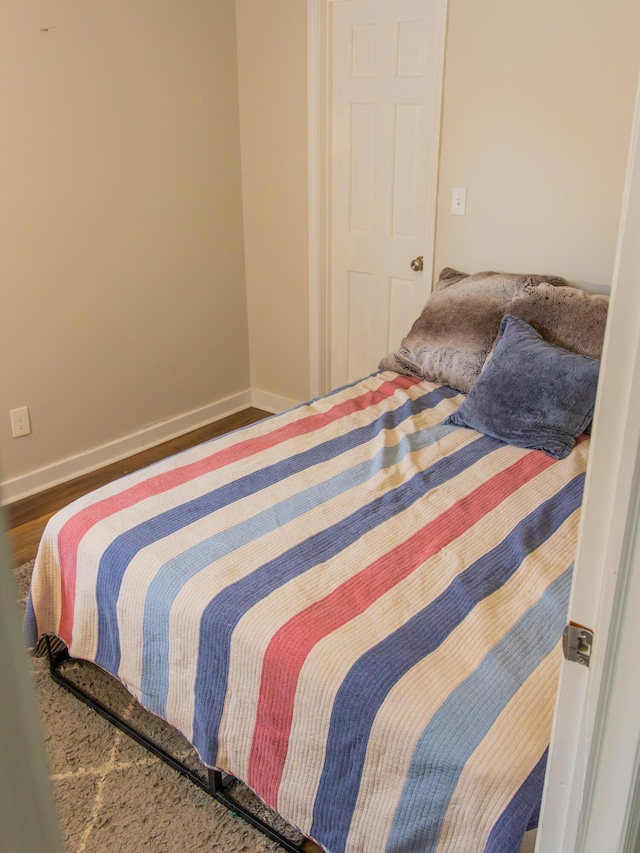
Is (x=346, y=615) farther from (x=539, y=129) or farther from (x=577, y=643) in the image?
(x=539, y=129)

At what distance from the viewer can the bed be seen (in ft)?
4.76

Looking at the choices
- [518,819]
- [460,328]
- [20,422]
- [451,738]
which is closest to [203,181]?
[20,422]

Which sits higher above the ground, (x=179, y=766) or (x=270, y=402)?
(x=270, y=402)

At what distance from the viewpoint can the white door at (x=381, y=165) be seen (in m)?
3.20

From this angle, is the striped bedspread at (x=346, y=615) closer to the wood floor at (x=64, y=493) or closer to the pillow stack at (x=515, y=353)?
the pillow stack at (x=515, y=353)

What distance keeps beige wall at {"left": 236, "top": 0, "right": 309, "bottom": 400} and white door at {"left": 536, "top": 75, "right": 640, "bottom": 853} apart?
10.0 ft

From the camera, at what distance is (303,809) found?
1.62 meters

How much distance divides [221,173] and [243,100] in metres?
A: 0.36

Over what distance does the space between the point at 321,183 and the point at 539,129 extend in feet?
3.51

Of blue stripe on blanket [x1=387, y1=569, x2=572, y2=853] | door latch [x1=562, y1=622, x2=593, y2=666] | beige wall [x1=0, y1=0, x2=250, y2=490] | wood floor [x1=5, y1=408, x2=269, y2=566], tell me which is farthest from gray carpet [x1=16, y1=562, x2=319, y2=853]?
beige wall [x1=0, y1=0, x2=250, y2=490]

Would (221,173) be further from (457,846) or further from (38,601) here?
(457,846)

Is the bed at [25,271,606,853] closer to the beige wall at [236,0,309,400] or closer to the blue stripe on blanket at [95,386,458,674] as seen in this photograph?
the blue stripe on blanket at [95,386,458,674]

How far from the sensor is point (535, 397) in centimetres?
250

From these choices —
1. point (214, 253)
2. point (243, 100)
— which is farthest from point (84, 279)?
point (243, 100)
